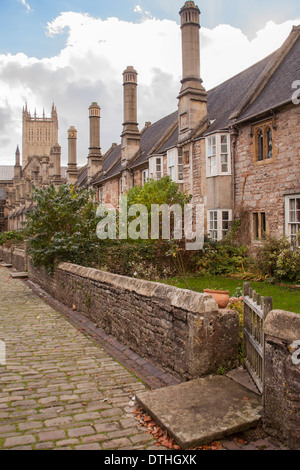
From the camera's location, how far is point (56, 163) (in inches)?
1801

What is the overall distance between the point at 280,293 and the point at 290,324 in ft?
23.5

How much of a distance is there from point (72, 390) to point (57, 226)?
9742mm

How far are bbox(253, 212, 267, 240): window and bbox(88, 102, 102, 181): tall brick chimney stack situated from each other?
2358 centimetres

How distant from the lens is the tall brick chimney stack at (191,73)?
791 inches

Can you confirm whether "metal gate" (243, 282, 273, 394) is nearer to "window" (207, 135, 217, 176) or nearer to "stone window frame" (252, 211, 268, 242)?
"stone window frame" (252, 211, 268, 242)

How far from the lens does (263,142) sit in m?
15.3

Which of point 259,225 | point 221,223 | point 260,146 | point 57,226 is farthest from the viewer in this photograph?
point 221,223

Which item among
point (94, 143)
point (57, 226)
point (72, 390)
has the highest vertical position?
point (94, 143)

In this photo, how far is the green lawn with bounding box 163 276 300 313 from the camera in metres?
8.83

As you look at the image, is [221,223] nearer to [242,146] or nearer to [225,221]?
[225,221]

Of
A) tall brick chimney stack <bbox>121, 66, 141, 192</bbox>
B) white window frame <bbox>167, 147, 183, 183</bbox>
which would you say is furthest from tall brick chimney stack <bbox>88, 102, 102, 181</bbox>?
white window frame <bbox>167, 147, 183, 183</bbox>

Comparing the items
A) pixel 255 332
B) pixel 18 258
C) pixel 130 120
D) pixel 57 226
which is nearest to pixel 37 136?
pixel 130 120

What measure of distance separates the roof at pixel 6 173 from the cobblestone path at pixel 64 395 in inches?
3836

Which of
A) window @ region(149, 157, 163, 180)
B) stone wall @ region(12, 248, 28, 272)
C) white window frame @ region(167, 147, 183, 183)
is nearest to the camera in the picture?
white window frame @ region(167, 147, 183, 183)
